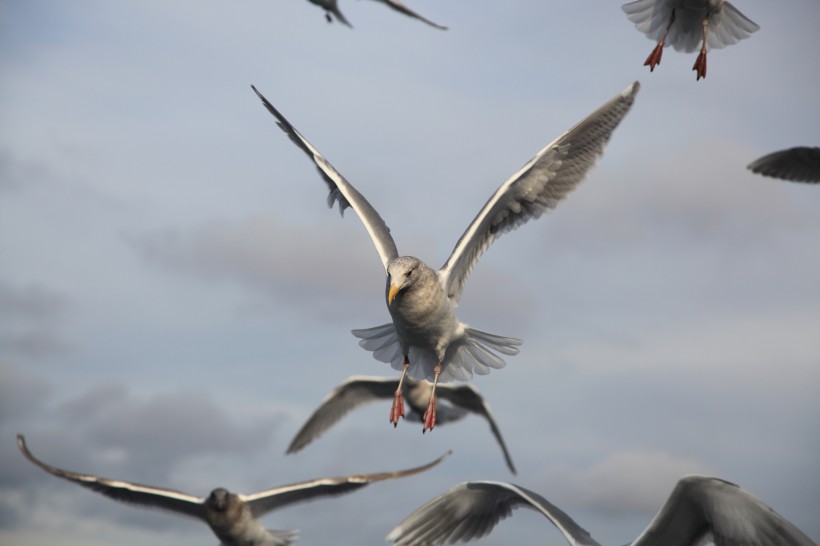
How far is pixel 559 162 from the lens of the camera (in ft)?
32.8

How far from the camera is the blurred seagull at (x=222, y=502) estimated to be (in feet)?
36.8

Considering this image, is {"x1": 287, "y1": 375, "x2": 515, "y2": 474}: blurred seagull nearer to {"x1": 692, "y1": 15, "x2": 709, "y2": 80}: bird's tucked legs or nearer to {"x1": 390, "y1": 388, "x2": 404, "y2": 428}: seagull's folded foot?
{"x1": 390, "y1": 388, "x2": 404, "y2": 428}: seagull's folded foot

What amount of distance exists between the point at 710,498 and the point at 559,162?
3.98m

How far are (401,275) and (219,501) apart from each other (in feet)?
12.4

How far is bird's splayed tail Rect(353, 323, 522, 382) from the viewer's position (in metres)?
10.1

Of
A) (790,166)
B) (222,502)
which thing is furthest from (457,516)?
(790,166)

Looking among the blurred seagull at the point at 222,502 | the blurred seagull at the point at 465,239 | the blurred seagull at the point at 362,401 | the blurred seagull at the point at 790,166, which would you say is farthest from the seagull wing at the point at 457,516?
the blurred seagull at the point at 790,166

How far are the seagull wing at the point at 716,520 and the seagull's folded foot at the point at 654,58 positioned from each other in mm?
5551

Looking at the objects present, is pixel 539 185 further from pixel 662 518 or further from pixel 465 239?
pixel 662 518

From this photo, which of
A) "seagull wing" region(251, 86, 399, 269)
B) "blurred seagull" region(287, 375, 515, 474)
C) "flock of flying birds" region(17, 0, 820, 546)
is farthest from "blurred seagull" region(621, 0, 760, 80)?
"blurred seagull" region(287, 375, 515, 474)

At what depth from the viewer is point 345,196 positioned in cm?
1013

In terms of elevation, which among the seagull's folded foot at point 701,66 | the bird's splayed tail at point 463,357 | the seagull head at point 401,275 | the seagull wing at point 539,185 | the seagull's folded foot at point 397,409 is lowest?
the seagull's folded foot at point 397,409

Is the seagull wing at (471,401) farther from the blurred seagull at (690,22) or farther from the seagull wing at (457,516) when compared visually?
the seagull wing at (457,516)

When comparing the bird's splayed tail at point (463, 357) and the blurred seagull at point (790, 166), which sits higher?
the blurred seagull at point (790, 166)
